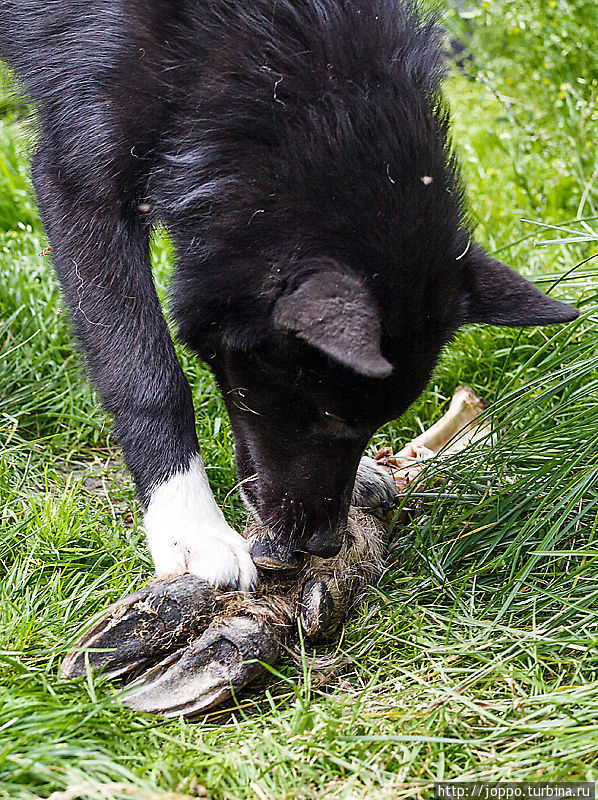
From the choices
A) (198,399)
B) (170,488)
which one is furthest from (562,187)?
(170,488)

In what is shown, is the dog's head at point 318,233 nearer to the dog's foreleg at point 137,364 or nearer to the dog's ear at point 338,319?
the dog's ear at point 338,319

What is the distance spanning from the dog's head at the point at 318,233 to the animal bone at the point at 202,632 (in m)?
0.14

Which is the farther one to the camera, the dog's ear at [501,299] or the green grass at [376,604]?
the dog's ear at [501,299]

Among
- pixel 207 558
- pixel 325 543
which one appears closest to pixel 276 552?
pixel 325 543

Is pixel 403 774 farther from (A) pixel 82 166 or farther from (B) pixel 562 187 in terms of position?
(B) pixel 562 187

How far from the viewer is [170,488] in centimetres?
258

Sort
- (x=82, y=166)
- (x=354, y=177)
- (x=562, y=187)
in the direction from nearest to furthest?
(x=354, y=177) < (x=82, y=166) < (x=562, y=187)

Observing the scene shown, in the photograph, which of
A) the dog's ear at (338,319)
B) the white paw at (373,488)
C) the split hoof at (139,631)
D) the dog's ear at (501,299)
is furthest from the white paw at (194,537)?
the dog's ear at (501,299)

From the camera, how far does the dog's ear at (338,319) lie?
1921 millimetres

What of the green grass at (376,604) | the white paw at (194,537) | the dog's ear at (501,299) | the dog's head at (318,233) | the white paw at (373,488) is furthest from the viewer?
the white paw at (373,488)

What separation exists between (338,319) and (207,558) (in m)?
0.82

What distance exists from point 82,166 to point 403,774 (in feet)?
6.42

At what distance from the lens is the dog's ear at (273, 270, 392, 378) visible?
6.30 feet

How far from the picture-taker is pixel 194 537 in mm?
2477
